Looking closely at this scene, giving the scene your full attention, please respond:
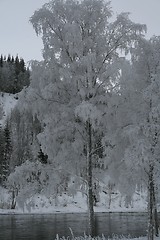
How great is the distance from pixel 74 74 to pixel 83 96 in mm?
1076

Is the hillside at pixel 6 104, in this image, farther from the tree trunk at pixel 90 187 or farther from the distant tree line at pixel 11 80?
the tree trunk at pixel 90 187

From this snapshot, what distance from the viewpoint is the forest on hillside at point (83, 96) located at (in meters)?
14.2

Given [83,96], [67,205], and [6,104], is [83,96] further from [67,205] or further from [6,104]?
[6,104]

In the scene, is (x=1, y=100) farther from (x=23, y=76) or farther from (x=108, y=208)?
(x=108, y=208)

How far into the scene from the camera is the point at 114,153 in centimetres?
1507

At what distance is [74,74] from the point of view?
14.6 m

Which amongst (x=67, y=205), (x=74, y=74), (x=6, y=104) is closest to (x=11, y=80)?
(x=6, y=104)

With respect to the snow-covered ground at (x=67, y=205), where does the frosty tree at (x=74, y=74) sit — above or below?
above

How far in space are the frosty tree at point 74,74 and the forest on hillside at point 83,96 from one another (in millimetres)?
44

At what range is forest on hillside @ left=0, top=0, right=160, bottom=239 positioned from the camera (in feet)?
46.6

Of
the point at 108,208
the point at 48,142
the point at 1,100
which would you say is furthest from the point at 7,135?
the point at 48,142

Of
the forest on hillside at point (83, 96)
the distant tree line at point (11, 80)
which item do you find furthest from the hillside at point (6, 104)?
the forest on hillside at point (83, 96)

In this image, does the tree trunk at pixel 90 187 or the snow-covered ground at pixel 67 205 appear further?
the snow-covered ground at pixel 67 205

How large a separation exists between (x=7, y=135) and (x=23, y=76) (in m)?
62.3
